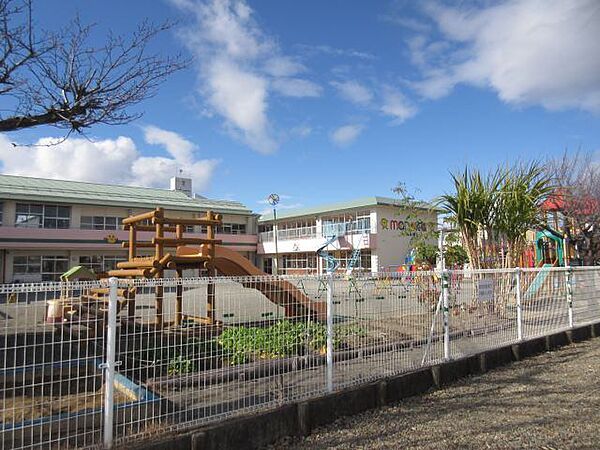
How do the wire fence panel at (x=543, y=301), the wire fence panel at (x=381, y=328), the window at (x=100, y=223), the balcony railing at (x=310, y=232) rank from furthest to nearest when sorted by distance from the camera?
the balcony railing at (x=310, y=232) → the window at (x=100, y=223) → the wire fence panel at (x=543, y=301) → the wire fence panel at (x=381, y=328)

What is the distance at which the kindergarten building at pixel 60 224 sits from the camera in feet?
94.4

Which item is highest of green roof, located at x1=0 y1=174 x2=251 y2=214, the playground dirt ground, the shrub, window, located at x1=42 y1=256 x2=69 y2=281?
green roof, located at x1=0 y1=174 x2=251 y2=214

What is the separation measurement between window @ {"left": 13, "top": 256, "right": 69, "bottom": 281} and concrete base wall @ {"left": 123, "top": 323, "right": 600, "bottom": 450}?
30389 millimetres

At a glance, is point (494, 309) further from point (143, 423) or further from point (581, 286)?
point (143, 423)

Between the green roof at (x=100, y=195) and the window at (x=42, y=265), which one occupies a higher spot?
the green roof at (x=100, y=195)

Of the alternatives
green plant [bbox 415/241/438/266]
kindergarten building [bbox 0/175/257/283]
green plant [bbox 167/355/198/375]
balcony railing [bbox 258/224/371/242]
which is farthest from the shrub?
balcony railing [bbox 258/224/371/242]

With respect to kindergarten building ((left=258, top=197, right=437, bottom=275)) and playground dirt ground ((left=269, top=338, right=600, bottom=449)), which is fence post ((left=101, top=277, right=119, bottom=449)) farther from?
kindergarten building ((left=258, top=197, right=437, bottom=275))

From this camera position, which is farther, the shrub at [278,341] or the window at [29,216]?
the window at [29,216]

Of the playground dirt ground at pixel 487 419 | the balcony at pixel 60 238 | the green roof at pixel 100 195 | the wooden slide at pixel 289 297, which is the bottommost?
the playground dirt ground at pixel 487 419

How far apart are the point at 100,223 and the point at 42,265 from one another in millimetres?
4717

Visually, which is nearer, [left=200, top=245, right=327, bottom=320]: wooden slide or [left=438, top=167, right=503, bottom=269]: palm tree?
[left=200, top=245, right=327, bottom=320]: wooden slide

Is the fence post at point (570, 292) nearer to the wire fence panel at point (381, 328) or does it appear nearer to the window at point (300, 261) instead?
the wire fence panel at point (381, 328)

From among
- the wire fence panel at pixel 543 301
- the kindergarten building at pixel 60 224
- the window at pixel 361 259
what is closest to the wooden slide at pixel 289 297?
the wire fence panel at pixel 543 301

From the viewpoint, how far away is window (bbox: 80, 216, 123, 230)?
1267 inches
